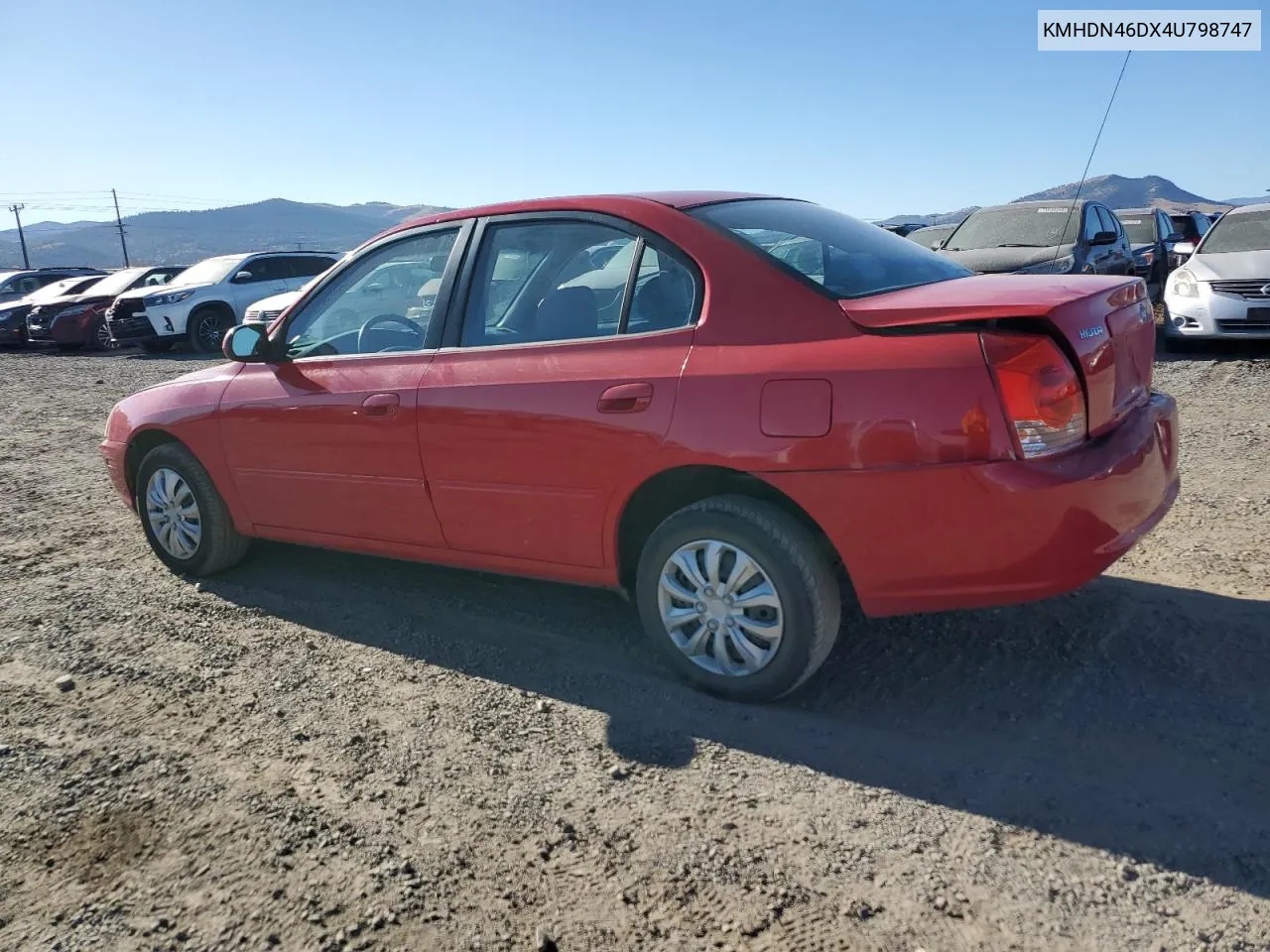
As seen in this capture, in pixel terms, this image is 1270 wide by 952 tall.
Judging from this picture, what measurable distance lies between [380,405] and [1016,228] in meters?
9.79

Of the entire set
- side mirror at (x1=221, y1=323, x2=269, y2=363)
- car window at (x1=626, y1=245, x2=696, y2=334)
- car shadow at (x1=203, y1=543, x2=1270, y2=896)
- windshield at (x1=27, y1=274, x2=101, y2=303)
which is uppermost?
windshield at (x1=27, y1=274, x2=101, y2=303)

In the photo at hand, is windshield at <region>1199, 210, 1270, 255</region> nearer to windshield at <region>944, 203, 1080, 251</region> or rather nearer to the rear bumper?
windshield at <region>944, 203, 1080, 251</region>

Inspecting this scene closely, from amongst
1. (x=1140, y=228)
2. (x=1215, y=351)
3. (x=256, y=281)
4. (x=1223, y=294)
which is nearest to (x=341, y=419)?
(x=1223, y=294)

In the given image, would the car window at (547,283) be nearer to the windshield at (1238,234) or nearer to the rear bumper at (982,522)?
the rear bumper at (982,522)

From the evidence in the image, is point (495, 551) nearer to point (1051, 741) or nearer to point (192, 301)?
point (1051, 741)

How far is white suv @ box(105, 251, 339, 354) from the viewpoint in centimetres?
1695

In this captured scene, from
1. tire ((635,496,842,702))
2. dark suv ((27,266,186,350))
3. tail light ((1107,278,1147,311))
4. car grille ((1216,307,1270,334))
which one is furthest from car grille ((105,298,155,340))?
tail light ((1107,278,1147,311))

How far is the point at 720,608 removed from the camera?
3.28 meters

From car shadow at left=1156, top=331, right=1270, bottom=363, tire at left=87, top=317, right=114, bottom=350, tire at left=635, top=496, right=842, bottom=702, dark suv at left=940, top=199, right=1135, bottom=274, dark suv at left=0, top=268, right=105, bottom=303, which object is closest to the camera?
tire at left=635, top=496, right=842, bottom=702

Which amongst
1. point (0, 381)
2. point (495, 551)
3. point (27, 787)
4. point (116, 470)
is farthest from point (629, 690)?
point (0, 381)

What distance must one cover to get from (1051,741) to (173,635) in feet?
11.2

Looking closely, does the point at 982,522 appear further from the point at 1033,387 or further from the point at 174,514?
the point at 174,514

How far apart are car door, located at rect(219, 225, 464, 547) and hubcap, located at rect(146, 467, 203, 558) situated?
1.36 ft

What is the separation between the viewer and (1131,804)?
104 inches
